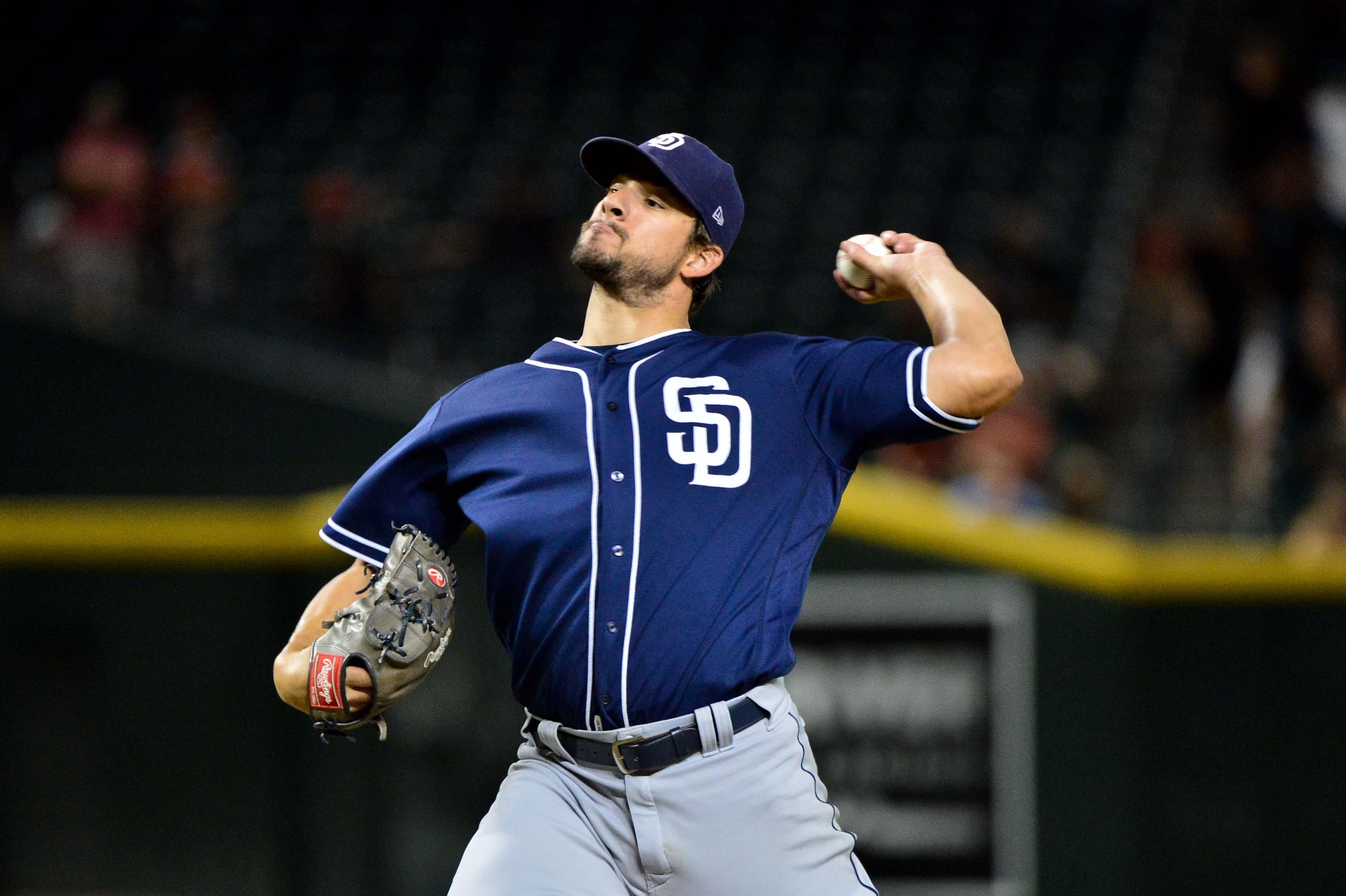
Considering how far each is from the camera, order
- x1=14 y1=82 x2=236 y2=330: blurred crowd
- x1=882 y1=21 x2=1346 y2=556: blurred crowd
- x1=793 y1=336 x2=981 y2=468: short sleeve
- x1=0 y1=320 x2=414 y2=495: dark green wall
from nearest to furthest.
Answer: x1=793 y1=336 x2=981 y2=468: short sleeve, x1=882 y1=21 x2=1346 y2=556: blurred crowd, x1=0 y1=320 x2=414 y2=495: dark green wall, x1=14 y1=82 x2=236 y2=330: blurred crowd

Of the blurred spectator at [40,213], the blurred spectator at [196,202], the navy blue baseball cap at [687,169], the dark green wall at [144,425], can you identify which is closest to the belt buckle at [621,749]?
the navy blue baseball cap at [687,169]

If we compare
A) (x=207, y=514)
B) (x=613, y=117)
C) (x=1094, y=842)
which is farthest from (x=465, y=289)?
(x=1094, y=842)

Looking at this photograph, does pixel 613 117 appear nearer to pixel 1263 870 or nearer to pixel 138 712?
pixel 138 712

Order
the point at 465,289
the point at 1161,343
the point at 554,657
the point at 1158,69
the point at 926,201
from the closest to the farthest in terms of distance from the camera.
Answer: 1. the point at 554,657
2. the point at 1161,343
3. the point at 465,289
4. the point at 926,201
5. the point at 1158,69

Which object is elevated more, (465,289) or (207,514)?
(465,289)

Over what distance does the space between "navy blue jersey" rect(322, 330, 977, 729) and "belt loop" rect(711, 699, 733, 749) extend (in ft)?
0.10

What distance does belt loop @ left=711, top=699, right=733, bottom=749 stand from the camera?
2.72 metres

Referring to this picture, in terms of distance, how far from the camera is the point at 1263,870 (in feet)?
17.9

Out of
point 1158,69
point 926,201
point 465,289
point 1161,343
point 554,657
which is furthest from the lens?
point 1158,69

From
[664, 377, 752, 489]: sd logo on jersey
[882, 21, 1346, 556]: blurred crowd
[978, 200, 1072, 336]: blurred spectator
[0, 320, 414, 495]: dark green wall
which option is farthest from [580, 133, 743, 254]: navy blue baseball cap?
[978, 200, 1072, 336]: blurred spectator

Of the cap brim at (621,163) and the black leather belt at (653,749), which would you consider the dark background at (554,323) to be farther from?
the black leather belt at (653,749)

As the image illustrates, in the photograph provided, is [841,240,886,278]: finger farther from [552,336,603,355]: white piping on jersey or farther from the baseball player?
[552,336,603,355]: white piping on jersey

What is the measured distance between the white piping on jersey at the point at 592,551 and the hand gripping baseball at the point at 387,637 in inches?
11.2

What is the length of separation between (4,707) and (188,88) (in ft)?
20.2
